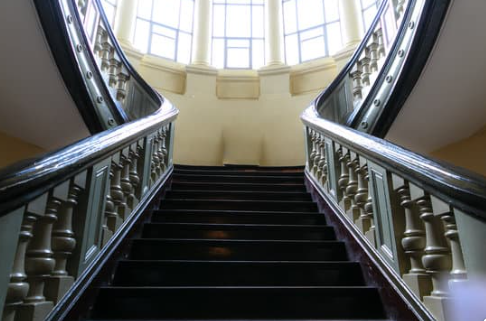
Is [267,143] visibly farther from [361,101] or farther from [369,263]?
[369,263]

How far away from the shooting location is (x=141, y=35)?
6469 mm

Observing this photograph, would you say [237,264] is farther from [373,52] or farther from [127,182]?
[373,52]

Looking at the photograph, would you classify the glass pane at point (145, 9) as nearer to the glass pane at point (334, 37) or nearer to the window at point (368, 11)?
the glass pane at point (334, 37)

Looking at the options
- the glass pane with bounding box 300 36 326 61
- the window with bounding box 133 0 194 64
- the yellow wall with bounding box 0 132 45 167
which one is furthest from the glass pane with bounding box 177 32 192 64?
the yellow wall with bounding box 0 132 45 167

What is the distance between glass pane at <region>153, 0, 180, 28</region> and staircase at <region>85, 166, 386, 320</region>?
14.2 ft

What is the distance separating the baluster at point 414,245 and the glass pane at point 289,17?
583 centimetres

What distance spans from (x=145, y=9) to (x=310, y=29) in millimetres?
2909

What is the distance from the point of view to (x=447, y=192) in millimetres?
1115

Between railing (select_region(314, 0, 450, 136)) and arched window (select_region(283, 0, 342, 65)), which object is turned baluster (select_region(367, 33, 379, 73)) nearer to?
railing (select_region(314, 0, 450, 136))

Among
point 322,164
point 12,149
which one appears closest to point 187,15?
point 12,149

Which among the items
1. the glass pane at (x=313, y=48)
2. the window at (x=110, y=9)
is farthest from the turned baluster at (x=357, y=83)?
the window at (x=110, y=9)

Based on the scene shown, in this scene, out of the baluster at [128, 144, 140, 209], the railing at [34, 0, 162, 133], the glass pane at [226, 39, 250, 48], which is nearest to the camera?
the baluster at [128, 144, 140, 209]

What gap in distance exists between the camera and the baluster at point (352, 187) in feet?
6.92

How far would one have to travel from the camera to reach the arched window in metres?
6.45
